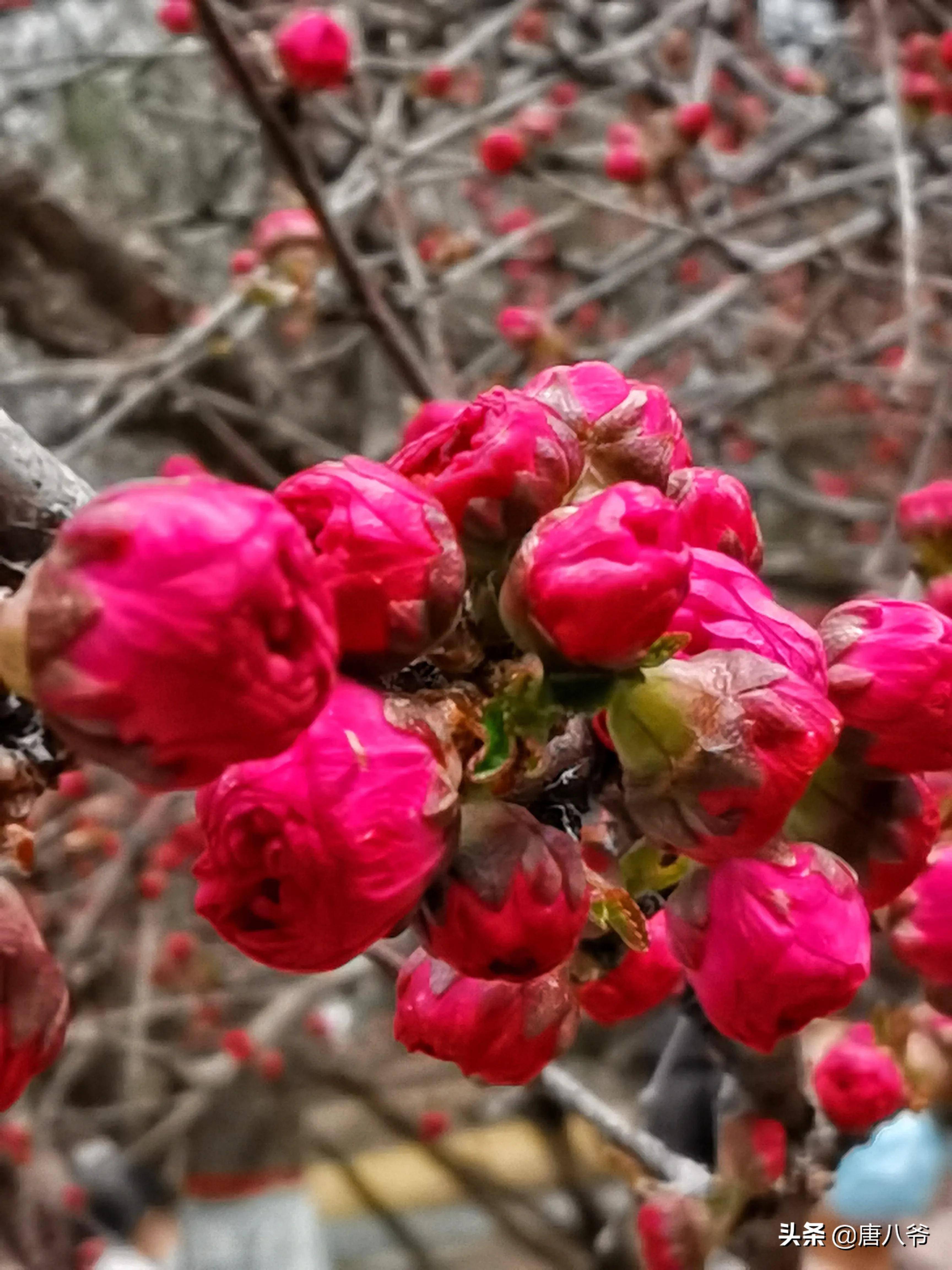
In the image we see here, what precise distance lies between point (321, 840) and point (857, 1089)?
15.6 inches

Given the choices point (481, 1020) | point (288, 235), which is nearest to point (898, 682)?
point (481, 1020)

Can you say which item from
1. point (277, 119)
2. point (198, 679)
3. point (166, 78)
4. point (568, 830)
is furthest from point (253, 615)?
point (166, 78)

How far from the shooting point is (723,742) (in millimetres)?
323

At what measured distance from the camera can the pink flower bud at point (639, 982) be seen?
49cm

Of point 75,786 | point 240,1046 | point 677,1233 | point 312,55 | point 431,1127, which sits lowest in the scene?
point 431,1127

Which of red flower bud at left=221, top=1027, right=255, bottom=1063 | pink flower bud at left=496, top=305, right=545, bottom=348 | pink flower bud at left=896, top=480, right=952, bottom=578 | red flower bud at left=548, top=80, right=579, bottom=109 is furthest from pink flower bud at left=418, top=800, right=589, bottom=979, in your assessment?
red flower bud at left=548, top=80, right=579, bottom=109

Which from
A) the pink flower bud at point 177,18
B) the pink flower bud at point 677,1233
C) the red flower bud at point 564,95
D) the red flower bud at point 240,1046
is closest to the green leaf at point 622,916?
the pink flower bud at point 677,1233

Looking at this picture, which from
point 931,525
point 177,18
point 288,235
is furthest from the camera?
point 177,18

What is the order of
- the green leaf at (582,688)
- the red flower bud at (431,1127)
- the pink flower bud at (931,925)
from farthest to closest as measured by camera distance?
the red flower bud at (431,1127), the pink flower bud at (931,925), the green leaf at (582,688)

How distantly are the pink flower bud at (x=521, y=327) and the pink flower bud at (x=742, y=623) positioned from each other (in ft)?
4.40

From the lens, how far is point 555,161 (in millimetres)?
2336

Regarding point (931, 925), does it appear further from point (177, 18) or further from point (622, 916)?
point (177, 18)

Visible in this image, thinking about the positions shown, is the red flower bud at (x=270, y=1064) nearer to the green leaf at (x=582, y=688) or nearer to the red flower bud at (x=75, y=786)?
the red flower bud at (x=75, y=786)

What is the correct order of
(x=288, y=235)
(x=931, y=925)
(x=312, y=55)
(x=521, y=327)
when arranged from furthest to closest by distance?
(x=521, y=327), (x=288, y=235), (x=312, y=55), (x=931, y=925)
